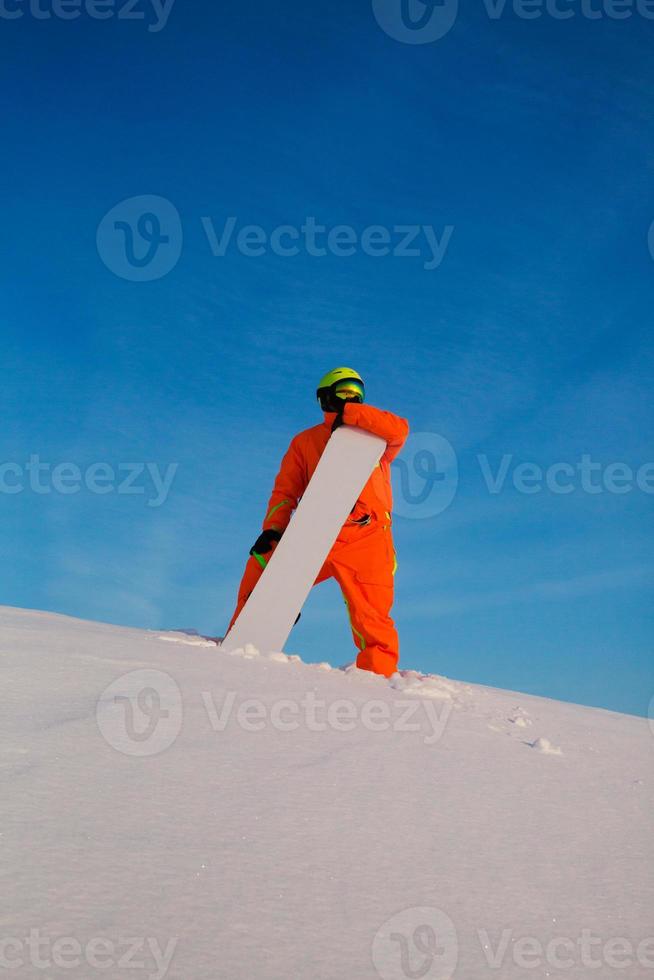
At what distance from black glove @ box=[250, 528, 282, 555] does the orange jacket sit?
8 cm

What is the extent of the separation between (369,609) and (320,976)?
3.22 meters

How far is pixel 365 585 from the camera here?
4.52m

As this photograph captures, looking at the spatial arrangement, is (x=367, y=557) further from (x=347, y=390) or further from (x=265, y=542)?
(x=347, y=390)

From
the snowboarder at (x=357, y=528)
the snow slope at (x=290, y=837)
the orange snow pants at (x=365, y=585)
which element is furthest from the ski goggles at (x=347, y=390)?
the snow slope at (x=290, y=837)

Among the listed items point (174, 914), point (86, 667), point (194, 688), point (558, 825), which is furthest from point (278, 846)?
point (86, 667)

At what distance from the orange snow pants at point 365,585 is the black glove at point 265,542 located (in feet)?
0.27

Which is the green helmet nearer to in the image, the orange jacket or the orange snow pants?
the orange jacket

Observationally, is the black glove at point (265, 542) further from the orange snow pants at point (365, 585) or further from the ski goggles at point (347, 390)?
the ski goggles at point (347, 390)

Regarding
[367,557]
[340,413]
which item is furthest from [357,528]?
[340,413]

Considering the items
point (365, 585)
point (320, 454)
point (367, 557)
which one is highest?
point (320, 454)

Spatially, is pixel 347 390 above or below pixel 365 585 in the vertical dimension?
above

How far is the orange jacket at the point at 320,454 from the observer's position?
4582 mm

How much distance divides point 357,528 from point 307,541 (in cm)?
38

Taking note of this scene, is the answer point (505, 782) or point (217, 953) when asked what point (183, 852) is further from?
point (505, 782)
